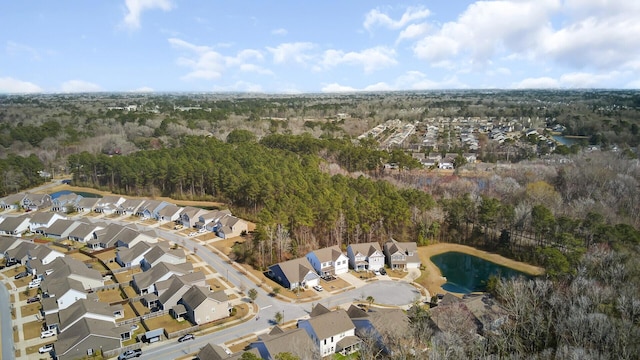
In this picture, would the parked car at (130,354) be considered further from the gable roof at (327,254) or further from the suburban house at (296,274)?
the gable roof at (327,254)

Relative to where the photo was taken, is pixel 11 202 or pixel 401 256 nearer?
pixel 401 256

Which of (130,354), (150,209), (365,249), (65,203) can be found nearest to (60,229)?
(150,209)

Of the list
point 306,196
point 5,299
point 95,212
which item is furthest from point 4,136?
point 306,196

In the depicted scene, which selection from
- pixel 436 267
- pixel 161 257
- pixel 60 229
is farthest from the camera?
pixel 60 229

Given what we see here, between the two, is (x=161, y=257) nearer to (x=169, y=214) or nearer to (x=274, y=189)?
(x=169, y=214)

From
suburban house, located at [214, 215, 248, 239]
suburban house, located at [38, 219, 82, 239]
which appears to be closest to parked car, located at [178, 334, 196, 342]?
suburban house, located at [214, 215, 248, 239]

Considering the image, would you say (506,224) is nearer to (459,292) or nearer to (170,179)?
(459,292)

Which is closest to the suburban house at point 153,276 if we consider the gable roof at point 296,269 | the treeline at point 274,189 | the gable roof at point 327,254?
the treeline at point 274,189
